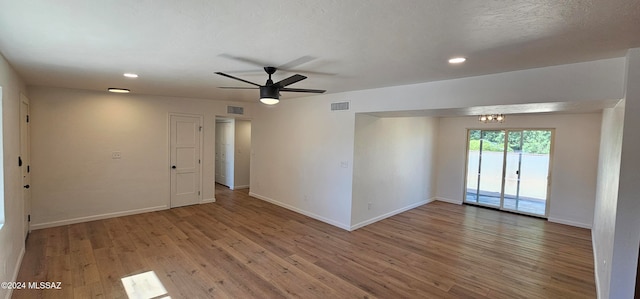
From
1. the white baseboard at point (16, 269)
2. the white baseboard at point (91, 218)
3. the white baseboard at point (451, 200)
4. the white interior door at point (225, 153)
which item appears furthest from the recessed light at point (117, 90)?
the white baseboard at point (451, 200)

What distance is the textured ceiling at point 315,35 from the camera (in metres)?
1.67

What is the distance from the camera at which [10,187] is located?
292 cm

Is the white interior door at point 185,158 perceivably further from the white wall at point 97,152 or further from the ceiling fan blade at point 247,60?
the ceiling fan blade at point 247,60

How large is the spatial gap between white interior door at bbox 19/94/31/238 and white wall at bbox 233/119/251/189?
428cm

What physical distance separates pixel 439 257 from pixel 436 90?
232cm

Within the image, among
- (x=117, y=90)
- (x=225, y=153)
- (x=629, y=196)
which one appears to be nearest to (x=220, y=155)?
(x=225, y=153)

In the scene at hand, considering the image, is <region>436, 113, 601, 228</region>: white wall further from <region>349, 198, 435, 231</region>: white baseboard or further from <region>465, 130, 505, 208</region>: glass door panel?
<region>349, 198, 435, 231</region>: white baseboard

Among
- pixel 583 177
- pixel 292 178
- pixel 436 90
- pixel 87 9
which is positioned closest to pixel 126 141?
pixel 292 178

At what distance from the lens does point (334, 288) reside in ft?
10.3

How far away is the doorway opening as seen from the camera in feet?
26.9

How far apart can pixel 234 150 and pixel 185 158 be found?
1970 mm

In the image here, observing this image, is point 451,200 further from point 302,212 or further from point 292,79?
point 292,79

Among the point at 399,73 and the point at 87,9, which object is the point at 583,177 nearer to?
the point at 399,73

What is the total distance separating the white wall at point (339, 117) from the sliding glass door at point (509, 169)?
28.6 inches
